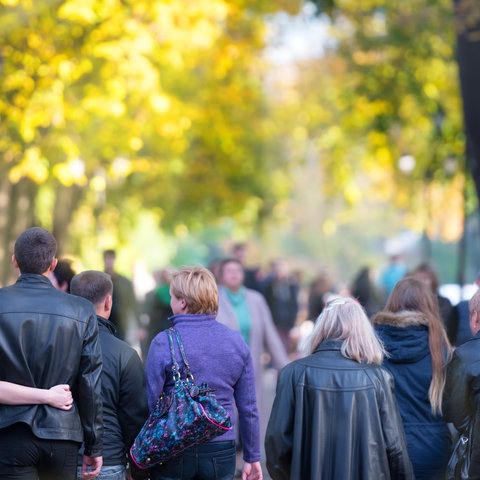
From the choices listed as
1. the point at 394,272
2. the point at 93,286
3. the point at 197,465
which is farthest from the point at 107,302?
the point at 394,272

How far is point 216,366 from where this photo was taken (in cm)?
620

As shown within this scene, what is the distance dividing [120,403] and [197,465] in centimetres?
53

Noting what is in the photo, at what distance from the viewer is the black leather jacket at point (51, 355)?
18.4 feet

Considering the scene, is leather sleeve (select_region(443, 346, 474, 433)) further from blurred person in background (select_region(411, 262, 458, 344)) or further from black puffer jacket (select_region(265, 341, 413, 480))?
blurred person in background (select_region(411, 262, 458, 344))

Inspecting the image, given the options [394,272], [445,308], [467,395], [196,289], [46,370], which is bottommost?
[467,395]

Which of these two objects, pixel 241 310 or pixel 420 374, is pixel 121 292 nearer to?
pixel 241 310

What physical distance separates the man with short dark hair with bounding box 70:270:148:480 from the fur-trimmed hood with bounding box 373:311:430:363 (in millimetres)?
1665

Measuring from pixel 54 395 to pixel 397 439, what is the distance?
1.75 metres

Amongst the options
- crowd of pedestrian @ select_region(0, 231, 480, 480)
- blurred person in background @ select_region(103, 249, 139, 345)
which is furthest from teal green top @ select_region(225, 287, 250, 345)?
crowd of pedestrian @ select_region(0, 231, 480, 480)

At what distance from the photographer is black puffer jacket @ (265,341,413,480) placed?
5809 mm

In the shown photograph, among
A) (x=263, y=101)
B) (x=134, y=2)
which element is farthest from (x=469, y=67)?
(x=263, y=101)

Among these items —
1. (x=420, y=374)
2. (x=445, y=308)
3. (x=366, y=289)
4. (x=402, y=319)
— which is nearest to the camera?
(x=420, y=374)

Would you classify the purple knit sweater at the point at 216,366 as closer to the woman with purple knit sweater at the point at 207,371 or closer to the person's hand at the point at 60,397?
the woman with purple knit sweater at the point at 207,371

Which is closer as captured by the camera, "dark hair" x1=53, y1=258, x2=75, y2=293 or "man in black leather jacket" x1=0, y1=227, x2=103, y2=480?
"man in black leather jacket" x1=0, y1=227, x2=103, y2=480
